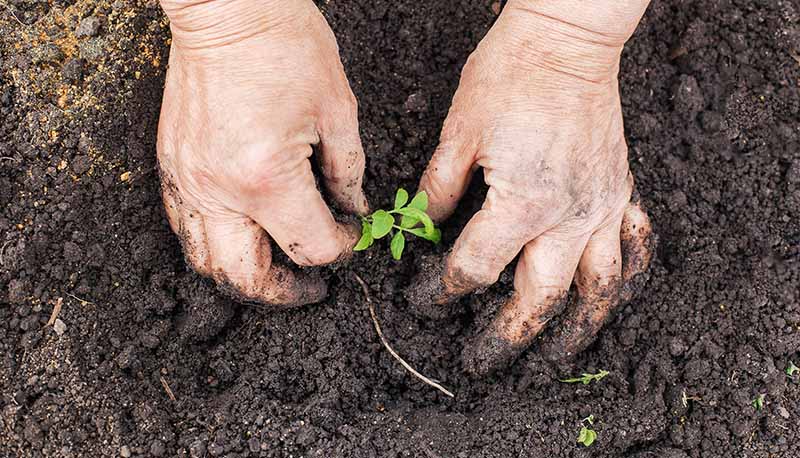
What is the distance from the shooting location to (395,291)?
2.73 metres

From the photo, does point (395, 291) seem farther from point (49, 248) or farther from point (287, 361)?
point (49, 248)

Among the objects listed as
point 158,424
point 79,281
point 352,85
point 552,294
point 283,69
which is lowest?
point 158,424

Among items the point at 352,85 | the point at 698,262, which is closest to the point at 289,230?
the point at 352,85

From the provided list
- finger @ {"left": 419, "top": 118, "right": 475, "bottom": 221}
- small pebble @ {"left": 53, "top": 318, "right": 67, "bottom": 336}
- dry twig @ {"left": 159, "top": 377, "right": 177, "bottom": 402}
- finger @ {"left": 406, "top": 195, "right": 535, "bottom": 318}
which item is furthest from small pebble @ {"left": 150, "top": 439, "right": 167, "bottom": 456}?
finger @ {"left": 419, "top": 118, "right": 475, "bottom": 221}

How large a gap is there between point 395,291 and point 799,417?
51.1 inches

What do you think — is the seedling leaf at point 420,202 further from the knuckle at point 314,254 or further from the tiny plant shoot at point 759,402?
the tiny plant shoot at point 759,402

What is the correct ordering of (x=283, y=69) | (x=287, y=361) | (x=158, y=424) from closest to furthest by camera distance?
(x=283, y=69) < (x=158, y=424) < (x=287, y=361)

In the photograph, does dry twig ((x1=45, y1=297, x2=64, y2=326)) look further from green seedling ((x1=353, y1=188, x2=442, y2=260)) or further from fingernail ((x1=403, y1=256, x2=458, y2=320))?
fingernail ((x1=403, y1=256, x2=458, y2=320))

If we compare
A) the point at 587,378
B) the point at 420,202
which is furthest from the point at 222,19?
the point at 587,378

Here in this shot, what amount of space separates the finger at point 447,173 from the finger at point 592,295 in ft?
1.43

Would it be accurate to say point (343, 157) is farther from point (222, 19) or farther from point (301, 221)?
point (222, 19)

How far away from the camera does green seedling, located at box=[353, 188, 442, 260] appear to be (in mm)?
2410

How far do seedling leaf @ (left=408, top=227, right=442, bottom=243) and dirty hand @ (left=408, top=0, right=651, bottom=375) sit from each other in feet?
0.24

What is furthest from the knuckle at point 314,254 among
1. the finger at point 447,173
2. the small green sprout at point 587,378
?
the small green sprout at point 587,378
